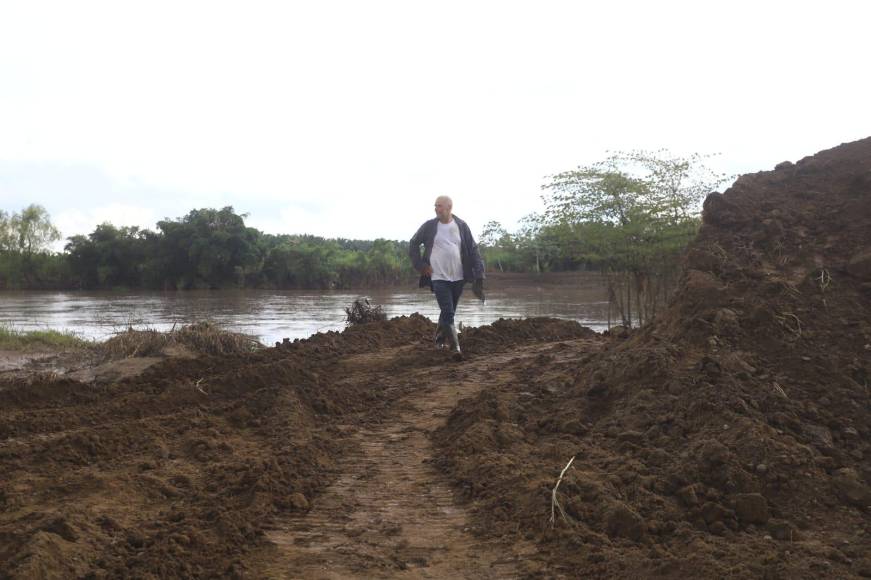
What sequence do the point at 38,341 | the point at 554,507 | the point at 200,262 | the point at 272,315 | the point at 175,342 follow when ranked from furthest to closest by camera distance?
the point at 200,262 → the point at 272,315 → the point at 38,341 → the point at 175,342 → the point at 554,507

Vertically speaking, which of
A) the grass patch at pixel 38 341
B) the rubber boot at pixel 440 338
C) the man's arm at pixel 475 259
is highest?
the man's arm at pixel 475 259

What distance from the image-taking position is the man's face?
8445 millimetres

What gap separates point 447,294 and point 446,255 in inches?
17.5

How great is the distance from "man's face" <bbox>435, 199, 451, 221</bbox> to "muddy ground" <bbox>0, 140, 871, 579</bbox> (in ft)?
5.90

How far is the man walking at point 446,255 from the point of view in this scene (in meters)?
8.48

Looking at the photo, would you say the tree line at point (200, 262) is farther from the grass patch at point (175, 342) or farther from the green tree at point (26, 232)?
the grass patch at point (175, 342)

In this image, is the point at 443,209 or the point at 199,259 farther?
the point at 199,259

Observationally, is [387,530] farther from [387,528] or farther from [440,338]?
[440,338]

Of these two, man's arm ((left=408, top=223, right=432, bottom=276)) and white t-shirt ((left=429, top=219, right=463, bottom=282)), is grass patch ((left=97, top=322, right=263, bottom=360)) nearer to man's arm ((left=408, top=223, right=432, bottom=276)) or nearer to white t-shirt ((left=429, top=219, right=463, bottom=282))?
man's arm ((left=408, top=223, right=432, bottom=276))

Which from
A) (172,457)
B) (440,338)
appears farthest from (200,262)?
(172,457)

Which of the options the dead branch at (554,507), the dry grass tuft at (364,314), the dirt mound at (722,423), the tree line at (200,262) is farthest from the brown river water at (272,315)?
the tree line at (200,262)

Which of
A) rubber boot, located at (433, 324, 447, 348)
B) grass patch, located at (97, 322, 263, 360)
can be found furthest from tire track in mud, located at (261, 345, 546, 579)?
grass patch, located at (97, 322, 263, 360)

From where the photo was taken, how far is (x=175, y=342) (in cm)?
1102

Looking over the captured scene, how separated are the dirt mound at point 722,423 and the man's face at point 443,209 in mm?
2045
